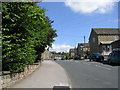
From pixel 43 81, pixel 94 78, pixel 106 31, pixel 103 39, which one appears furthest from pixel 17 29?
pixel 106 31

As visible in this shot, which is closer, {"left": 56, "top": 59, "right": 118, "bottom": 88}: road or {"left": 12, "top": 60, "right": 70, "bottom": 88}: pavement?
{"left": 12, "top": 60, "right": 70, "bottom": 88}: pavement

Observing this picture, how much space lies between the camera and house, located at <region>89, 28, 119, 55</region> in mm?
60144

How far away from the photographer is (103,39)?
6256cm

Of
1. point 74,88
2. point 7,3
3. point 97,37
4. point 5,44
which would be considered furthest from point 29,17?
point 97,37

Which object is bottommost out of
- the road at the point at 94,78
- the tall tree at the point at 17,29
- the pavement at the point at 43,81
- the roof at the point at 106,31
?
the road at the point at 94,78

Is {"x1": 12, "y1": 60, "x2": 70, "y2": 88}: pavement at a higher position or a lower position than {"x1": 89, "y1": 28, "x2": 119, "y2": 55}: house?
lower

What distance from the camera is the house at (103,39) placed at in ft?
197

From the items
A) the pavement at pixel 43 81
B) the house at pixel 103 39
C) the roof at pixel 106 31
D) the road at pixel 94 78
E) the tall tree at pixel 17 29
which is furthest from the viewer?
the roof at pixel 106 31

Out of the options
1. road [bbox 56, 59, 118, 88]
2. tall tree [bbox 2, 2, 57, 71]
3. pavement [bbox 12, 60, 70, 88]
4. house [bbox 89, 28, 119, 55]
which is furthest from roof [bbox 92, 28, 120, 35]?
tall tree [bbox 2, 2, 57, 71]

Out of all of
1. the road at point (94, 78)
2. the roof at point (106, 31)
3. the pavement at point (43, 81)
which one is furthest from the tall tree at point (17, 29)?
the roof at point (106, 31)

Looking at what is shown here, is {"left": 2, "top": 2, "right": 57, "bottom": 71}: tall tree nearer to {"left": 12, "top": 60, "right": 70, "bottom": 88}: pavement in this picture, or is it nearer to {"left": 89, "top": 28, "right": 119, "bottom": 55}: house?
{"left": 12, "top": 60, "right": 70, "bottom": 88}: pavement

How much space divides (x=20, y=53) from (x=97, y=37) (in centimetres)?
5471

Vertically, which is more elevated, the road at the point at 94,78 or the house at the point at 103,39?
the house at the point at 103,39

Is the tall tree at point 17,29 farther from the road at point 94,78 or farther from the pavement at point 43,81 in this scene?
the road at point 94,78
